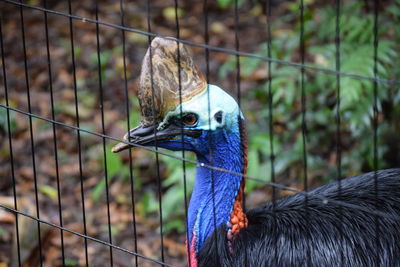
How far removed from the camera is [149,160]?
4.58m

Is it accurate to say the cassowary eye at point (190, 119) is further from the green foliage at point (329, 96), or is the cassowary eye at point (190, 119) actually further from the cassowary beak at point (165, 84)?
the green foliage at point (329, 96)

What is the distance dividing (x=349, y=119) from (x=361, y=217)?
150cm

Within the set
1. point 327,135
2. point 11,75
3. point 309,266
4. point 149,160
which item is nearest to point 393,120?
point 327,135

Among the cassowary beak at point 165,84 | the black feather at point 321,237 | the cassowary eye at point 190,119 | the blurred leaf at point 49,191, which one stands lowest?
the blurred leaf at point 49,191

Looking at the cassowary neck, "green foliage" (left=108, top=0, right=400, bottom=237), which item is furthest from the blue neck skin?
"green foliage" (left=108, top=0, right=400, bottom=237)

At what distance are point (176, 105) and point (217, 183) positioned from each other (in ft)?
0.96

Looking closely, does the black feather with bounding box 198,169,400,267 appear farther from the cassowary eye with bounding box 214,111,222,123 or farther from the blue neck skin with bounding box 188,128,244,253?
the cassowary eye with bounding box 214,111,222,123

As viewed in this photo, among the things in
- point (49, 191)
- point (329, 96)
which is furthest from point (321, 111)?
point (49, 191)

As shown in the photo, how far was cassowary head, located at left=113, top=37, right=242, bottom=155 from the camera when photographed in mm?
2441

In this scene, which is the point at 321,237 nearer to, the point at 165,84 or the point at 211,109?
the point at 211,109

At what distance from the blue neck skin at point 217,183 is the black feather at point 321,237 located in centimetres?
5

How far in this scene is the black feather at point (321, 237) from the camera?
7.88 feet

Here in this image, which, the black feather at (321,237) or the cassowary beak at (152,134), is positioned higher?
the cassowary beak at (152,134)

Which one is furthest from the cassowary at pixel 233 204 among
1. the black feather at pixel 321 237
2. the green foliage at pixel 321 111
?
the green foliage at pixel 321 111
